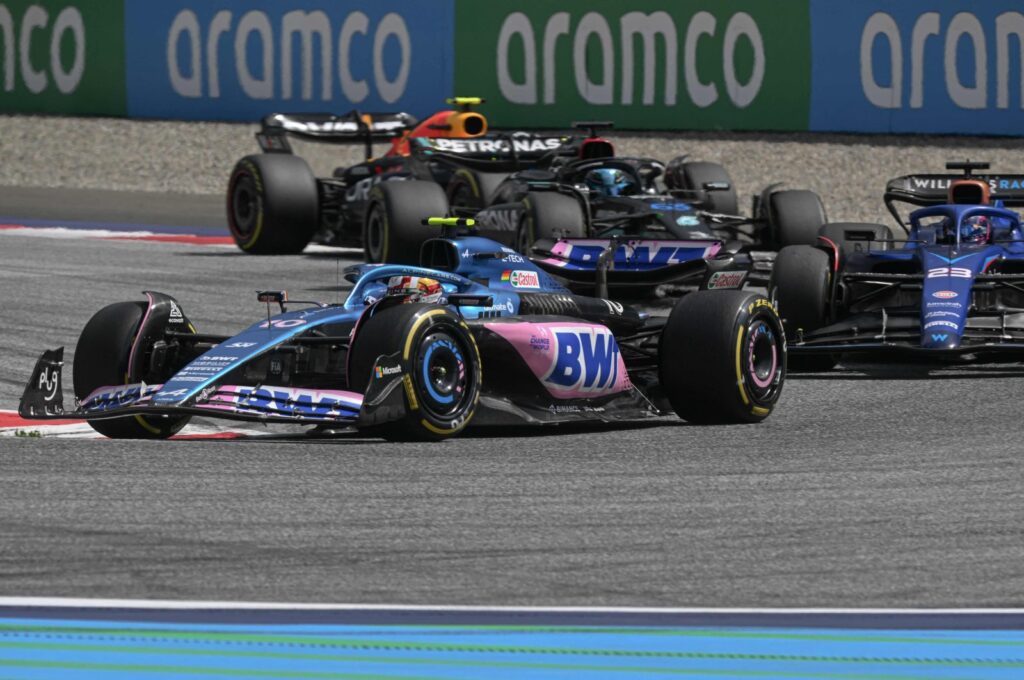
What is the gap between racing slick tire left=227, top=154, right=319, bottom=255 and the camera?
1947cm

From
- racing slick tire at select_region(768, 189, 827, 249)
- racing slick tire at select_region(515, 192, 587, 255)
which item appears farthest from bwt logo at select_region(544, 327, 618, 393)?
racing slick tire at select_region(768, 189, 827, 249)

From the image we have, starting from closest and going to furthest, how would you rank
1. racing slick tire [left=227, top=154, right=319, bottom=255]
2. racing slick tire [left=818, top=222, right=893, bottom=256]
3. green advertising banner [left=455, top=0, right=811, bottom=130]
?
racing slick tire [left=818, top=222, right=893, bottom=256]
racing slick tire [left=227, top=154, right=319, bottom=255]
green advertising banner [left=455, top=0, right=811, bottom=130]

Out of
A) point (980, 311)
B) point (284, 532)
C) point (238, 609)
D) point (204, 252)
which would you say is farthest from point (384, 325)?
point (204, 252)

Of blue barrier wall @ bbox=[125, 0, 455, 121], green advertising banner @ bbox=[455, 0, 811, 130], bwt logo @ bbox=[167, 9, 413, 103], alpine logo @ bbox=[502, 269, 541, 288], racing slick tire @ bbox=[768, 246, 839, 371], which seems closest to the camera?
alpine logo @ bbox=[502, 269, 541, 288]

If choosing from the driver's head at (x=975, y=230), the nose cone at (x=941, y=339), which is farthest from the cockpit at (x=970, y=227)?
the nose cone at (x=941, y=339)

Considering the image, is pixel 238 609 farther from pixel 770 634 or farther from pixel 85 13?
pixel 85 13

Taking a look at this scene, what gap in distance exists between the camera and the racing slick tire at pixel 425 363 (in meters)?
8.39

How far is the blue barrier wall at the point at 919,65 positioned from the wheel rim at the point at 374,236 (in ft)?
23.3

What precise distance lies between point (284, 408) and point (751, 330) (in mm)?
2458

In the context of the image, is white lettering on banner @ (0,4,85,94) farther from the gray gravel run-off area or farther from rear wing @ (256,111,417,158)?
rear wing @ (256,111,417,158)

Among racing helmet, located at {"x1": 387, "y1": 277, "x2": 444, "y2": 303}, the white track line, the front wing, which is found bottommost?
the white track line

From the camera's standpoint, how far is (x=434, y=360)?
8609 mm

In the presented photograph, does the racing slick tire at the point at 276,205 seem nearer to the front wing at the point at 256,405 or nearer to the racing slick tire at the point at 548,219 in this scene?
the racing slick tire at the point at 548,219

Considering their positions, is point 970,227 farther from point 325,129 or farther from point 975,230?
point 325,129
